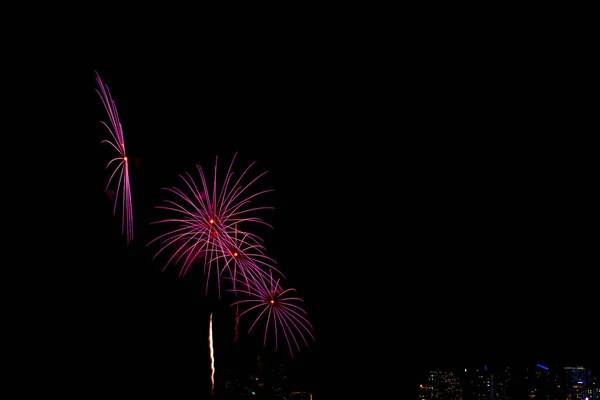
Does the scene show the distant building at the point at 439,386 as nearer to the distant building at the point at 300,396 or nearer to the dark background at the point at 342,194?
the dark background at the point at 342,194

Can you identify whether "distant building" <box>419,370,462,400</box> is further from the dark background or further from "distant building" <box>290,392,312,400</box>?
"distant building" <box>290,392,312,400</box>

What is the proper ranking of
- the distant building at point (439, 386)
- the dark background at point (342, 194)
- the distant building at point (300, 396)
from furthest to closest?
the distant building at point (439, 386)
the distant building at point (300, 396)
the dark background at point (342, 194)

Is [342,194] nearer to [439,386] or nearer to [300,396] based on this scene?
[300,396]

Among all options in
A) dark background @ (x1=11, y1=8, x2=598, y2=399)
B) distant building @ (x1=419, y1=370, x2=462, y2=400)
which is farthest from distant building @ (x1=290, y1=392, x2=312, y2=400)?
distant building @ (x1=419, y1=370, x2=462, y2=400)

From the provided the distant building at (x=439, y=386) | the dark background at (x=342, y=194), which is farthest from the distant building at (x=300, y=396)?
the distant building at (x=439, y=386)

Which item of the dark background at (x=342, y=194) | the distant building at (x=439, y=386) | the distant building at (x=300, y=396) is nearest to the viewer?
the dark background at (x=342, y=194)

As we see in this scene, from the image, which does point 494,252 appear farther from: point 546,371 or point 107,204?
point 107,204

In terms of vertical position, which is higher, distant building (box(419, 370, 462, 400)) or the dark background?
the dark background

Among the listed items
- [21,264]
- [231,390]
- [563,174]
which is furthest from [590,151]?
[21,264]

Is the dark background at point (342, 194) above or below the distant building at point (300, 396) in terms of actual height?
above
